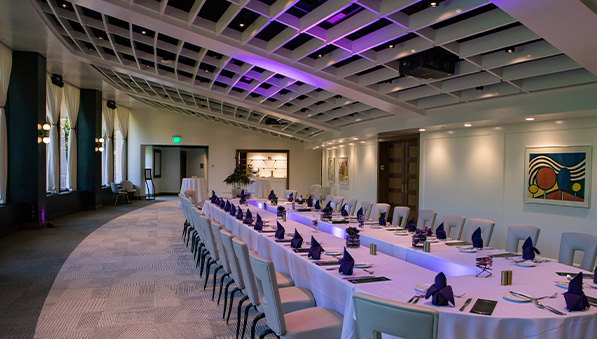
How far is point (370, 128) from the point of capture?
1102cm

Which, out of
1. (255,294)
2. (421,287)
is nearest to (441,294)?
(421,287)

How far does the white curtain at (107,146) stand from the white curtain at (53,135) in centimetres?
445

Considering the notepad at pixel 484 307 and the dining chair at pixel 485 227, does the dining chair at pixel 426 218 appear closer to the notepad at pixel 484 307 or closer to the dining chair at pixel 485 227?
the dining chair at pixel 485 227

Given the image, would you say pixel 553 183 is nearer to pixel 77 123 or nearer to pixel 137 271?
pixel 137 271

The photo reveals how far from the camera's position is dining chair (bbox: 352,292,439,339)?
196cm

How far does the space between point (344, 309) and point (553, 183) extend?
5504mm

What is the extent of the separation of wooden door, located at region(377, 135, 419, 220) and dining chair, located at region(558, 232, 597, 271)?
5.58 m

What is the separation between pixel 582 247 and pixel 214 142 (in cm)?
1741

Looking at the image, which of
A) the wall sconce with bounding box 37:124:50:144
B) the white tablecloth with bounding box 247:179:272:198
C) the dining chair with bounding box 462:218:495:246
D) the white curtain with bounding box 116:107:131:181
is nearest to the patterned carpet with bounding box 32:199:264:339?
the wall sconce with bounding box 37:124:50:144

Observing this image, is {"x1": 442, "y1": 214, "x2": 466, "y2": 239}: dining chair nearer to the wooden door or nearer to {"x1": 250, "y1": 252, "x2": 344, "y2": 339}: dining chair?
{"x1": 250, "y1": 252, "x2": 344, "y2": 339}: dining chair

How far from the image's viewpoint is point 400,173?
11.0 metres

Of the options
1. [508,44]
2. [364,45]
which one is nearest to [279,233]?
[364,45]

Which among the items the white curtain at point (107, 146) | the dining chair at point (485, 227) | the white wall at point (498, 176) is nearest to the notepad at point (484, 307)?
the dining chair at point (485, 227)

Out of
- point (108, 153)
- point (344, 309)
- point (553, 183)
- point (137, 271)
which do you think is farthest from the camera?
point (108, 153)
